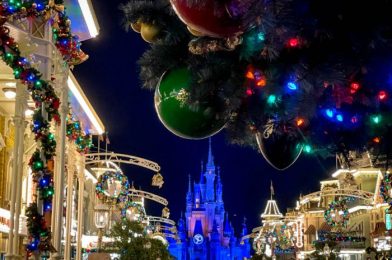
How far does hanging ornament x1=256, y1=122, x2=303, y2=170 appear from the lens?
3293 millimetres

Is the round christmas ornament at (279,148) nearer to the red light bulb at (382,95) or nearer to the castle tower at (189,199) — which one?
the red light bulb at (382,95)

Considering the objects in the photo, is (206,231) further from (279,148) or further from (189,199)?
(279,148)

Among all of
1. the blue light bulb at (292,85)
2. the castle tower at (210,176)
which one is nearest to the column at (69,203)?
the blue light bulb at (292,85)

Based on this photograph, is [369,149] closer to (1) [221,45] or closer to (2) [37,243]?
(1) [221,45]

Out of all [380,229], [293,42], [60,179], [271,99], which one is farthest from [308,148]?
[380,229]

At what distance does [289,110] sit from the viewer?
2.64 meters

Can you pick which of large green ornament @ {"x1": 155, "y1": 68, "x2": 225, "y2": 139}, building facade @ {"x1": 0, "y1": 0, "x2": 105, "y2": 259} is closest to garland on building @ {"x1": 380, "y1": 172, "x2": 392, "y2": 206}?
building facade @ {"x1": 0, "y1": 0, "x2": 105, "y2": 259}

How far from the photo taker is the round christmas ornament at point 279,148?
3.29 m

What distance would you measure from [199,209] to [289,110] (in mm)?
141132

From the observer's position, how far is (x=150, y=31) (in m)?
3.12

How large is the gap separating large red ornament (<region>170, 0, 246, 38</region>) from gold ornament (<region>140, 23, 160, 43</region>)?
1.63ft

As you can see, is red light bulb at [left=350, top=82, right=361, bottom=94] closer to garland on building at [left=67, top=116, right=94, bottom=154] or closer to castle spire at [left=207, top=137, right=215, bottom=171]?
garland on building at [left=67, top=116, right=94, bottom=154]

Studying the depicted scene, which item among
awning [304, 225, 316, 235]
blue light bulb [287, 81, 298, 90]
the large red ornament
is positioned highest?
awning [304, 225, 316, 235]

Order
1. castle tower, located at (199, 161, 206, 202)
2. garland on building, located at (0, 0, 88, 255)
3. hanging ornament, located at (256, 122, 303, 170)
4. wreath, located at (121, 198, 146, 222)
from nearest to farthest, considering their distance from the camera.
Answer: hanging ornament, located at (256, 122, 303, 170), garland on building, located at (0, 0, 88, 255), wreath, located at (121, 198, 146, 222), castle tower, located at (199, 161, 206, 202)
